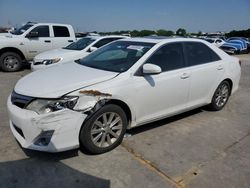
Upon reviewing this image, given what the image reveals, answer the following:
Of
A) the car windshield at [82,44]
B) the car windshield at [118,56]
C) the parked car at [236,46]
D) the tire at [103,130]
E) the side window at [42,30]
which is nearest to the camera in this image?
the tire at [103,130]

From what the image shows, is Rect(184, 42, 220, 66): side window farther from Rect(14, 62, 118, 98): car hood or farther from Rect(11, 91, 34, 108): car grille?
Rect(11, 91, 34, 108): car grille

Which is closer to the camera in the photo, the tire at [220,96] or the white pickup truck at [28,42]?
the tire at [220,96]

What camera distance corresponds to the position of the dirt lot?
3115mm

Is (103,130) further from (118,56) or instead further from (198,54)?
(198,54)

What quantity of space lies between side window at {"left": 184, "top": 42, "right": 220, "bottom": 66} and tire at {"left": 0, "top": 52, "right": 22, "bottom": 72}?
7.20 m

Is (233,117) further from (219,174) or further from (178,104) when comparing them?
(219,174)

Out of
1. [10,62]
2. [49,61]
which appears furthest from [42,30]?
[49,61]

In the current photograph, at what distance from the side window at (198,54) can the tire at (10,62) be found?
720 cm

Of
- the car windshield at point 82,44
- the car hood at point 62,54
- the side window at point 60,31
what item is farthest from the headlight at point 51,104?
the side window at point 60,31

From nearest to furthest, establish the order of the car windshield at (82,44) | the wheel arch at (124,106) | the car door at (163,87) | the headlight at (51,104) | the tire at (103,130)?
1. the headlight at (51,104)
2. the tire at (103,130)
3. the wheel arch at (124,106)
4. the car door at (163,87)
5. the car windshield at (82,44)

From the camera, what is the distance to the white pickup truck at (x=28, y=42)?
389 inches

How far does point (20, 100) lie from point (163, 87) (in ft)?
6.57

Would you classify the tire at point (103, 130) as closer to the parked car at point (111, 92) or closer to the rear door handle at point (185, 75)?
the parked car at point (111, 92)

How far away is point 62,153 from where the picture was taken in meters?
3.66
